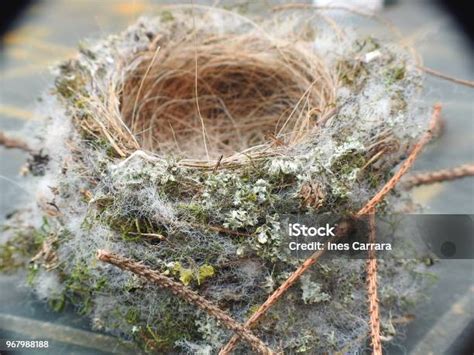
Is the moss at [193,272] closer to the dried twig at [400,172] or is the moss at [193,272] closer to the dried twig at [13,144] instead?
the dried twig at [400,172]

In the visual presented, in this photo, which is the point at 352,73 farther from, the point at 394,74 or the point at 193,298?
the point at 193,298

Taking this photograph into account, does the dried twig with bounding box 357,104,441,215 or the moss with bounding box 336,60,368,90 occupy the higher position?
the moss with bounding box 336,60,368,90

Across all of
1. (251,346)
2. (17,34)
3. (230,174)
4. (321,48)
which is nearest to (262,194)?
(230,174)

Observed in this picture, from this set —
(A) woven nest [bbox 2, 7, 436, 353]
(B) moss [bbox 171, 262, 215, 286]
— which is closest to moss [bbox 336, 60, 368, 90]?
(A) woven nest [bbox 2, 7, 436, 353]

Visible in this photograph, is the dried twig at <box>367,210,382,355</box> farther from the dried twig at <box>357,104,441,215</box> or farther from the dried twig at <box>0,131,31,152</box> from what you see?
the dried twig at <box>0,131,31,152</box>

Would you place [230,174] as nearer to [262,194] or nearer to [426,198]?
[262,194]

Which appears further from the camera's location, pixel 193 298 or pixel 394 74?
pixel 394 74

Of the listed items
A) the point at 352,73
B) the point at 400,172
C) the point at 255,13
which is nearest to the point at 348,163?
the point at 400,172
